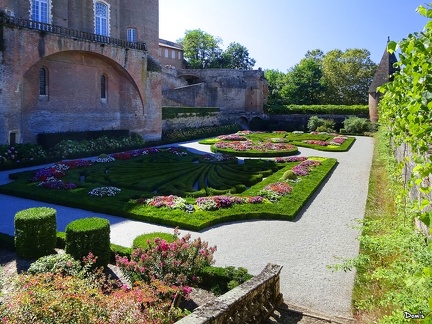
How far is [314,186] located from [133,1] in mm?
22280

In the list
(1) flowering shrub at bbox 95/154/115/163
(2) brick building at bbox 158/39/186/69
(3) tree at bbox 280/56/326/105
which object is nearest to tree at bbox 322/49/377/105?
(3) tree at bbox 280/56/326/105

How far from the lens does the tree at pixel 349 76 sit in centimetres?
5221

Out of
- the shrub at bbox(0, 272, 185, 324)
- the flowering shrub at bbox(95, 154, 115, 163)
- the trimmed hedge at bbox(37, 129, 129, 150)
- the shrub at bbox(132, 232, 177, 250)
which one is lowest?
the shrub at bbox(132, 232, 177, 250)

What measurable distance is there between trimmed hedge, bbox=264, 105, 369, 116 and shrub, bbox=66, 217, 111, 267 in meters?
41.2

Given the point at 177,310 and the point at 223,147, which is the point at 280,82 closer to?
the point at 223,147

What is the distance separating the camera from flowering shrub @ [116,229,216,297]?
254 inches

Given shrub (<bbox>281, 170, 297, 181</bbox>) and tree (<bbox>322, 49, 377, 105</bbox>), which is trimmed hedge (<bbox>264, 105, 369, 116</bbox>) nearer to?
tree (<bbox>322, 49, 377, 105</bbox>)

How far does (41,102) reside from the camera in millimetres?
22469

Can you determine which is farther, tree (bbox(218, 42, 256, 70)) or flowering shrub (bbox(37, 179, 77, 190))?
tree (bbox(218, 42, 256, 70))

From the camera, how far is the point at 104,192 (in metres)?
13.4

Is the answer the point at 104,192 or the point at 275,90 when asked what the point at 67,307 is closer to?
the point at 104,192

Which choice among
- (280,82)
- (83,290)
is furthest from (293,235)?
(280,82)

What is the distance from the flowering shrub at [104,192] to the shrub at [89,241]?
522cm

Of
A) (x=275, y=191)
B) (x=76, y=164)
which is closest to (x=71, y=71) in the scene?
(x=76, y=164)
